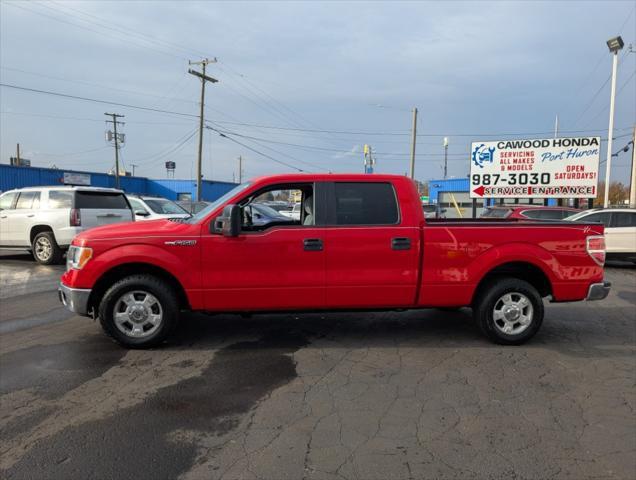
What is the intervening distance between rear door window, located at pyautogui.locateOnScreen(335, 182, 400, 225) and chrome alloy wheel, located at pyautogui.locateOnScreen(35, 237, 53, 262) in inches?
352

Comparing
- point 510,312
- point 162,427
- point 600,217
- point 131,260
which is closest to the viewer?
point 162,427

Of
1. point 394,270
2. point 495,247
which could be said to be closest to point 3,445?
point 394,270

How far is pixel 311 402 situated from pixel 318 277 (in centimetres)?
148

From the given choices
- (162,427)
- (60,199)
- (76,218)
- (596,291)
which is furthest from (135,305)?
(60,199)

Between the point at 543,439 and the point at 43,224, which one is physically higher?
the point at 43,224

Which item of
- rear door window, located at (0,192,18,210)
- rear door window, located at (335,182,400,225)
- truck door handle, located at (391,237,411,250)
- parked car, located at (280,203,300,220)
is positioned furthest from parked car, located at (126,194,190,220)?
truck door handle, located at (391,237,411,250)

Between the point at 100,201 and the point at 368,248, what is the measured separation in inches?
335

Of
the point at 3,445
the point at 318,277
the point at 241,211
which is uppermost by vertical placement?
the point at 241,211

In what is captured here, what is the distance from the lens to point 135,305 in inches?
190

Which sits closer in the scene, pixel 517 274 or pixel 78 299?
pixel 78 299

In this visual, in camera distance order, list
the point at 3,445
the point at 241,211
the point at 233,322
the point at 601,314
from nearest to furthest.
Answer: the point at 3,445
the point at 241,211
the point at 233,322
the point at 601,314

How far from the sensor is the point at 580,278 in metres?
5.24

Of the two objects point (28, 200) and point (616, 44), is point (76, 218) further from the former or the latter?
point (616, 44)

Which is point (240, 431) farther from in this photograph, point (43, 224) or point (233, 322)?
point (43, 224)
